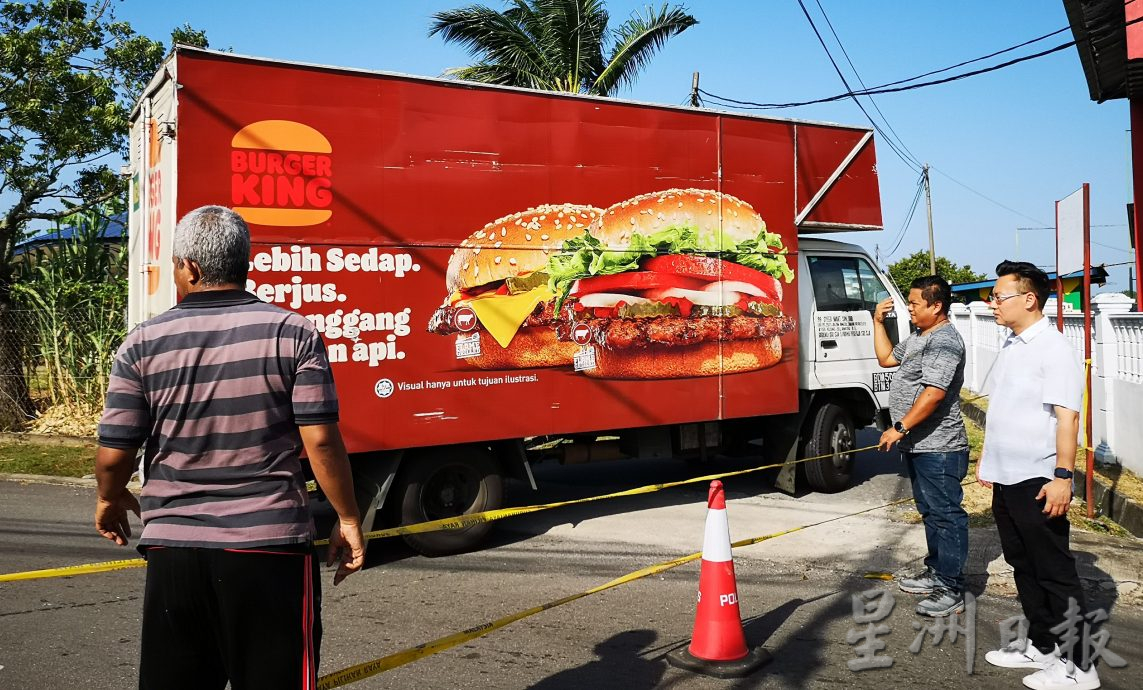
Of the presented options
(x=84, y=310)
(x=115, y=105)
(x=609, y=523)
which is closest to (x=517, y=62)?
(x=115, y=105)

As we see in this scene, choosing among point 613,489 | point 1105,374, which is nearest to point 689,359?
point 613,489

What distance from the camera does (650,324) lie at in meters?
7.50

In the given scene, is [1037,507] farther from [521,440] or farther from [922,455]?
[521,440]

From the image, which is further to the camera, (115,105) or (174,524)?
(115,105)

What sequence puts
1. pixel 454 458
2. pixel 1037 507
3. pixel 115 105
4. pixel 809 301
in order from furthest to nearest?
pixel 115 105
pixel 809 301
pixel 454 458
pixel 1037 507

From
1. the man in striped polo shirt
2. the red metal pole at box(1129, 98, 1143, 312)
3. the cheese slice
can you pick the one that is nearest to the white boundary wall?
the red metal pole at box(1129, 98, 1143, 312)

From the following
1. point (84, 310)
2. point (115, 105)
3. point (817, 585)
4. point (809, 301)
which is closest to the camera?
point (817, 585)

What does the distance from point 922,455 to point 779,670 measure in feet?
5.52

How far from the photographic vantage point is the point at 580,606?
5539 millimetres

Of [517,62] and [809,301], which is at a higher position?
[517,62]

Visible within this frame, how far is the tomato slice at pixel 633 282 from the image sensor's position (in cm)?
718

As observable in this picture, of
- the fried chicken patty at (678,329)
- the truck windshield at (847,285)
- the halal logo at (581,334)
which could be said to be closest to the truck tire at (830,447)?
the truck windshield at (847,285)

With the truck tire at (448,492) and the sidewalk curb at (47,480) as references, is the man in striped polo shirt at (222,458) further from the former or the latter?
the sidewalk curb at (47,480)

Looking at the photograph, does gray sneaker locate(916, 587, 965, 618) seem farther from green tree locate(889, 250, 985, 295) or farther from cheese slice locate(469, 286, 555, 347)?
green tree locate(889, 250, 985, 295)
